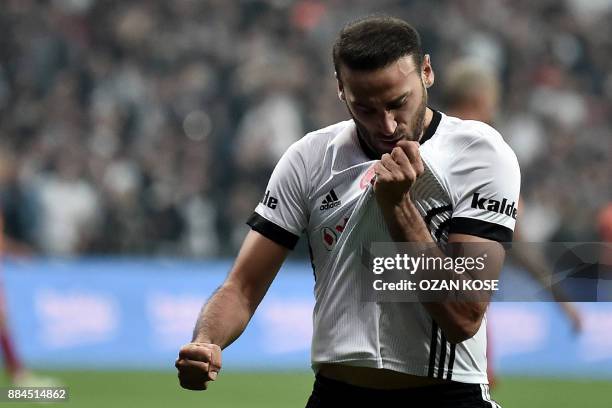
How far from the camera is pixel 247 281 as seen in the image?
12.9 feet

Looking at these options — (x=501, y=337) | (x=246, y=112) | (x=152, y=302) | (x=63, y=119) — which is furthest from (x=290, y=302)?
(x=63, y=119)

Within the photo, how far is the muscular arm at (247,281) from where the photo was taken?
3867 mm

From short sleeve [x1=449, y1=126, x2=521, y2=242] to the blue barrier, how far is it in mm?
8295

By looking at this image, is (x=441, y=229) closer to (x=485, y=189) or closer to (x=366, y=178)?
(x=485, y=189)

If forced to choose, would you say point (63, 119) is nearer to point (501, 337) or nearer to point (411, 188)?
point (501, 337)

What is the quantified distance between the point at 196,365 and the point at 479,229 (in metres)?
0.95

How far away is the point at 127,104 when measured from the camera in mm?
15055

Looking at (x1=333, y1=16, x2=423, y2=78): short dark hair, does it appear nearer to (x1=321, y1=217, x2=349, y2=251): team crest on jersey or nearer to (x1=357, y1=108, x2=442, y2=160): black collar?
(x1=357, y1=108, x2=442, y2=160): black collar

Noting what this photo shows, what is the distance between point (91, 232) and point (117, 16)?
3846 millimetres

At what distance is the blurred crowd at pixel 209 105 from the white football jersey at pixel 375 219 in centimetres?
922

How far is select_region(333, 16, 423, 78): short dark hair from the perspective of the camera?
12.1 feet

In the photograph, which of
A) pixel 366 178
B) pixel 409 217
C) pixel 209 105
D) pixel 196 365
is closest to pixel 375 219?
pixel 366 178

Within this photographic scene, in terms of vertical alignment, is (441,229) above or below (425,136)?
below

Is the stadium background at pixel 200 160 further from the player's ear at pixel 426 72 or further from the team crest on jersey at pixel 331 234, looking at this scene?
the player's ear at pixel 426 72
